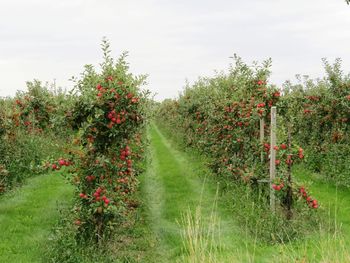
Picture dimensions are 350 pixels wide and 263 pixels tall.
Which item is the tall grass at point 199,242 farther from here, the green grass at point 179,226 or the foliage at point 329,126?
the foliage at point 329,126

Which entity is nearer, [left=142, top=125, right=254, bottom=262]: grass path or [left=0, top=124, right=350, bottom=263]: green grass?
[left=0, top=124, right=350, bottom=263]: green grass

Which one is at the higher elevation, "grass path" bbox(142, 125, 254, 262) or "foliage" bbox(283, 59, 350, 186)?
"foliage" bbox(283, 59, 350, 186)

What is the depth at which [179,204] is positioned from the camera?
1133 centimetres

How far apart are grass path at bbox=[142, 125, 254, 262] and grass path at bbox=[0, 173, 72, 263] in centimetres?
218

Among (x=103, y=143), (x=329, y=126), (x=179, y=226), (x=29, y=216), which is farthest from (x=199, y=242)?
(x=329, y=126)

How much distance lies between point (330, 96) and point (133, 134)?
9.50m

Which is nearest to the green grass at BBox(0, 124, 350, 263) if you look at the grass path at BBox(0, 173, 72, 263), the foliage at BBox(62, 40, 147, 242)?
the grass path at BBox(0, 173, 72, 263)

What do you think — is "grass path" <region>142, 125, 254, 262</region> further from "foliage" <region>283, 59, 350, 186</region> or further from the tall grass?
"foliage" <region>283, 59, 350, 186</region>

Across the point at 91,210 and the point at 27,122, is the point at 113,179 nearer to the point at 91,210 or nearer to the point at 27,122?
the point at 91,210

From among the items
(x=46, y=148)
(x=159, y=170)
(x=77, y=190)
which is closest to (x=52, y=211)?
(x=77, y=190)

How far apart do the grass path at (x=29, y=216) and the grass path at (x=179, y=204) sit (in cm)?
218

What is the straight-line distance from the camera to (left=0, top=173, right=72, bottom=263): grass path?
8.08 m

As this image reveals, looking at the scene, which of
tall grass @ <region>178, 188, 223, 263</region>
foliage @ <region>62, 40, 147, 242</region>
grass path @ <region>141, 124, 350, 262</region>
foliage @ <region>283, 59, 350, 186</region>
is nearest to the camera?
tall grass @ <region>178, 188, 223, 263</region>

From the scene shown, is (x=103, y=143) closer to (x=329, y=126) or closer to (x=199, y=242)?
(x=199, y=242)
